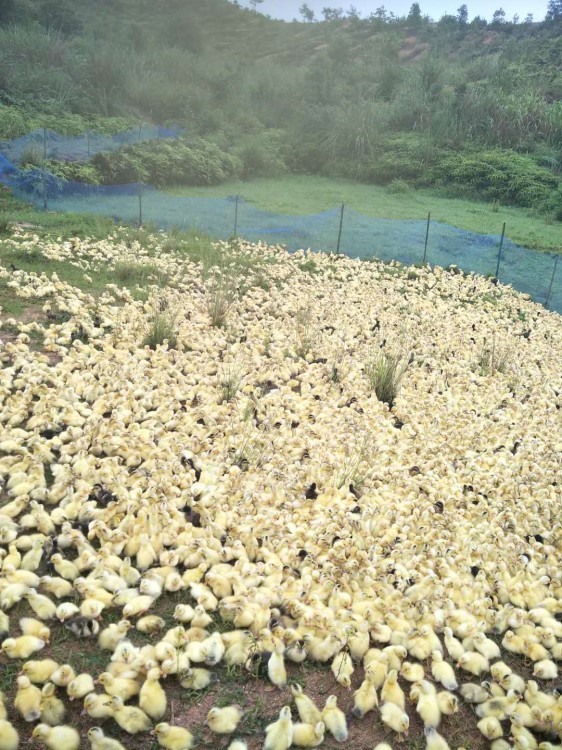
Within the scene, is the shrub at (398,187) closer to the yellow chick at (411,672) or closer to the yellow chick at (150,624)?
the yellow chick at (411,672)

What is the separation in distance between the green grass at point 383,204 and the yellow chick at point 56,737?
1192 centimetres

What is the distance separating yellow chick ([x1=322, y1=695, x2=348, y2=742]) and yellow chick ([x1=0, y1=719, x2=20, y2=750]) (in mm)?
1337

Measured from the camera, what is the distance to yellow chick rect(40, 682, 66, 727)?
2.77 m

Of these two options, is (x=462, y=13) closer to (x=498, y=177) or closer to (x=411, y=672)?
(x=498, y=177)

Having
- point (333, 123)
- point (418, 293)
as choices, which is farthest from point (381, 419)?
point (333, 123)

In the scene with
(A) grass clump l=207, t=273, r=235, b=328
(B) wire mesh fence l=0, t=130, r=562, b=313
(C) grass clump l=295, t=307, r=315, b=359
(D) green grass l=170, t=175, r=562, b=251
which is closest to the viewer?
(C) grass clump l=295, t=307, r=315, b=359

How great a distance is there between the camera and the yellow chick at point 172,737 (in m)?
2.76

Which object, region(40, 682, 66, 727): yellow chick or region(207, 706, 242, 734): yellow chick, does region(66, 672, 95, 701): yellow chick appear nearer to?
region(40, 682, 66, 727): yellow chick

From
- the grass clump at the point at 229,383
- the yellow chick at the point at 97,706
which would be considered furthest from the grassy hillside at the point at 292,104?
the yellow chick at the point at 97,706

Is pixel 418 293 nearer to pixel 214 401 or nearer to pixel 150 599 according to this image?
pixel 214 401

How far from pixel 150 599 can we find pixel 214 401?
2.52 meters

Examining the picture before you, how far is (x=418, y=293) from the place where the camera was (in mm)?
10883

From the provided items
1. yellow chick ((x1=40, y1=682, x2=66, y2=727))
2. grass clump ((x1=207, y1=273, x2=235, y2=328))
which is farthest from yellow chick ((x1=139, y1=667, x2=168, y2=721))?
grass clump ((x1=207, y1=273, x2=235, y2=328))

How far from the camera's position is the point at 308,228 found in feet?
42.0
